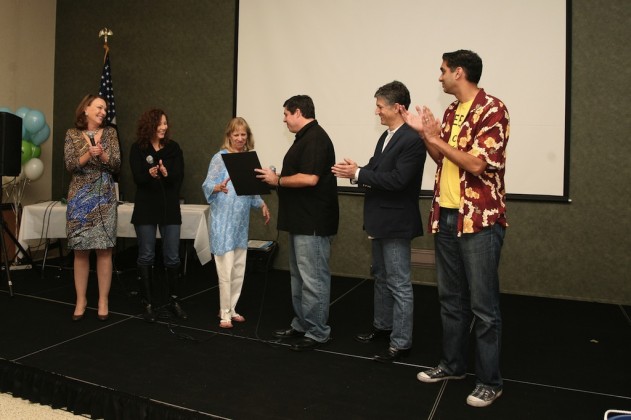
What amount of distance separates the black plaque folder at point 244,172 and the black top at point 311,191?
0.48 ft

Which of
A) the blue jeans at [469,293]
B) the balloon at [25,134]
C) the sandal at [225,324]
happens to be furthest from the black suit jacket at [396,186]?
the balloon at [25,134]

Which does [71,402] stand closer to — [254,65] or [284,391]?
[284,391]

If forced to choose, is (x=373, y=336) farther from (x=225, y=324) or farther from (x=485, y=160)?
(x=485, y=160)

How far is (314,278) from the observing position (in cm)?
301

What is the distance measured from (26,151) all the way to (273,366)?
3.84 meters

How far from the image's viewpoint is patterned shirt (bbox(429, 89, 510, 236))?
7.36 ft

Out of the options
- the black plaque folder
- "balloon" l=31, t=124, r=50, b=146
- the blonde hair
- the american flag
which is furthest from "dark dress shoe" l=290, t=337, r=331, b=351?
"balloon" l=31, t=124, r=50, b=146

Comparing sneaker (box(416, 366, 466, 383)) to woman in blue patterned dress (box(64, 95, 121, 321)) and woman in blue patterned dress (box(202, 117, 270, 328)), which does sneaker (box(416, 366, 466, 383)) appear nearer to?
woman in blue patterned dress (box(202, 117, 270, 328))

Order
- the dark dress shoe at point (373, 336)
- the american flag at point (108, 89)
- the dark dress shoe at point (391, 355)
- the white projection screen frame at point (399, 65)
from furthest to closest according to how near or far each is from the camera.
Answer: the american flag at point (108, 89) < the white projection screen frame at point (399, 65) < the dark dress shoe at point (373, 336) < the dark dress shoe at point (391, 355)

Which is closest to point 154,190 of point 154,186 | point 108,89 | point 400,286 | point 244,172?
point 154,186

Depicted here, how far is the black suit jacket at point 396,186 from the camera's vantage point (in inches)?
109

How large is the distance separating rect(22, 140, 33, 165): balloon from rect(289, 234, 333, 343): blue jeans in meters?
3.50

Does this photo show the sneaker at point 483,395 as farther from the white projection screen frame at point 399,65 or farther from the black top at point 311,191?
the white projection screen frame at point 399,65

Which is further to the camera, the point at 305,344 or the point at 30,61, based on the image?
the point at 30,61
